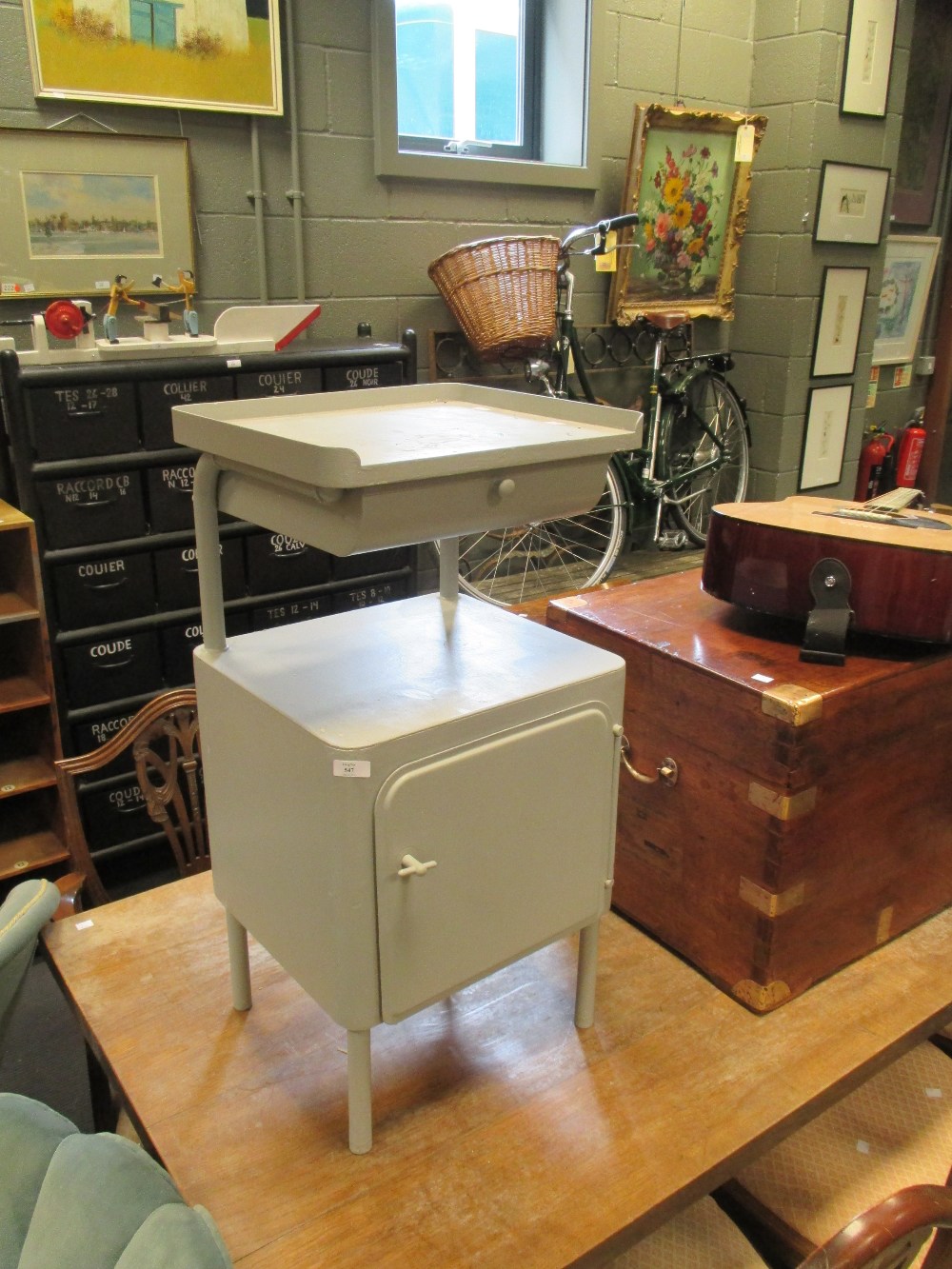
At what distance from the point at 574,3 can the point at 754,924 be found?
318 cm

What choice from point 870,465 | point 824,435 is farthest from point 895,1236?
point 870,465

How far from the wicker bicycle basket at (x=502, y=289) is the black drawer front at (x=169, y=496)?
3.42 ft

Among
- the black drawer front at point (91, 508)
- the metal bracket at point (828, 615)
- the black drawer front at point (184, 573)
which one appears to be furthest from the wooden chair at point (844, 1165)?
the black drawer front at point (91, 508)

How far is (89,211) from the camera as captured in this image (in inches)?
96.1

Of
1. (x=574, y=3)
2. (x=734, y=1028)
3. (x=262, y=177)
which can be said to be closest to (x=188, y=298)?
(x=262, y=177)

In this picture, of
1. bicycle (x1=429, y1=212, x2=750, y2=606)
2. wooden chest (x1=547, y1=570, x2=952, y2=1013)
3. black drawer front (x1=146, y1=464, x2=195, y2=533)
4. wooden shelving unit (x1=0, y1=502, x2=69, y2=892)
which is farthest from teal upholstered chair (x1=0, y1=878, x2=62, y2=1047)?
bicycle (x1=429, y1=212, x2=750, y2=606)

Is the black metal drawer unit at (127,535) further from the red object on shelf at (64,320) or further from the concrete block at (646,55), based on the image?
the concrete block at (646,55)

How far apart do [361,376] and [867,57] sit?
2.61 meters

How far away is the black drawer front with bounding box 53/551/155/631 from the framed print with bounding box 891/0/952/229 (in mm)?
3630

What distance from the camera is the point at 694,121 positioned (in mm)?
3406

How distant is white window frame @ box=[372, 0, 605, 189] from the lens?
111 inches

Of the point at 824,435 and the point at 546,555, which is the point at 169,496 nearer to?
the point at 546,555

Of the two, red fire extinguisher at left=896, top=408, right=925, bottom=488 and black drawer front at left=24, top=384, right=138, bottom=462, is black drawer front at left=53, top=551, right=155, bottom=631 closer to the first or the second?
black drawer front at left=24, top=384, right=138, bottom=462

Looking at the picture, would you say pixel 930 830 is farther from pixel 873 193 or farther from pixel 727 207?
pixel 873 193
